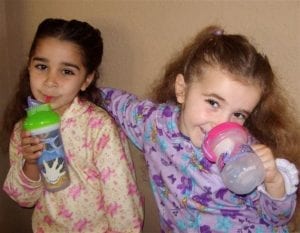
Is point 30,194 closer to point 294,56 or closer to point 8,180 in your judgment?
point 8,180

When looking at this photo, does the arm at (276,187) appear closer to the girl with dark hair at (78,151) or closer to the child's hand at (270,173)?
the child's hand at (270,173)

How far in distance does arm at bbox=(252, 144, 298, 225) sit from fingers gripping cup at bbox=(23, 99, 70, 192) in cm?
44

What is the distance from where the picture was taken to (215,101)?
904 mm

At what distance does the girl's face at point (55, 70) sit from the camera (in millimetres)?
1040

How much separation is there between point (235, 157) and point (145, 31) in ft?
1.60

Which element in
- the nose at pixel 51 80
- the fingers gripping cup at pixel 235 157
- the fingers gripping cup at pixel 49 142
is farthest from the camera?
the nose at pixel 51 80

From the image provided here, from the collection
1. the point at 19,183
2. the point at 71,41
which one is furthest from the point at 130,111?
the point at 19,183

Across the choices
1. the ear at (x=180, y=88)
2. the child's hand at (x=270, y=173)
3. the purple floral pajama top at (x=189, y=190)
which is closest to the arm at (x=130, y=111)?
the purple floral pajama top at (x=189, y=190)

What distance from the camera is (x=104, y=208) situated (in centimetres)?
110

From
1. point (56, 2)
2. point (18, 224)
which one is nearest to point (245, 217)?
point (56, 2)

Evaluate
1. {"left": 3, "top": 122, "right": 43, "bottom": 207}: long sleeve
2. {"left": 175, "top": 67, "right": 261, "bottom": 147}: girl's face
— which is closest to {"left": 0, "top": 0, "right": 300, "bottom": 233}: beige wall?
{"left": 175, "top": 67, "right": 261, "bottom": 147}: girl's face

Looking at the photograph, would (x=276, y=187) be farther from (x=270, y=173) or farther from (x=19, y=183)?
(x=19, y=183)

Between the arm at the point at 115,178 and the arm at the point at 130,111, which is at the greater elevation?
the arm at the point at 130,111

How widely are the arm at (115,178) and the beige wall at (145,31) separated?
0.21m
